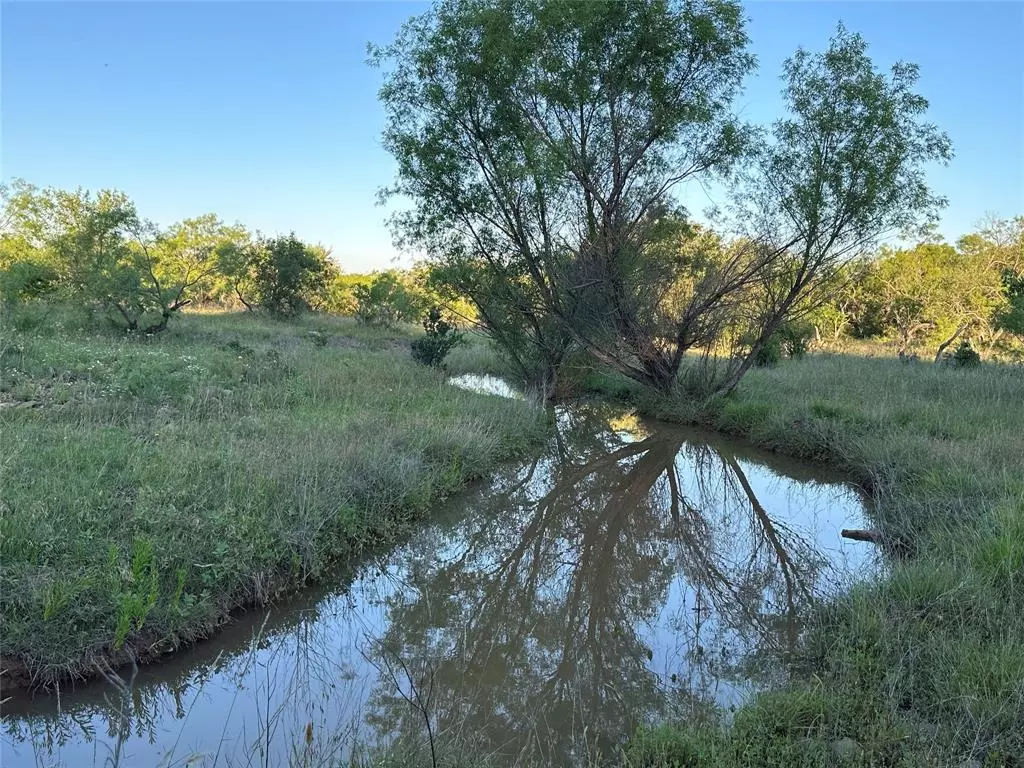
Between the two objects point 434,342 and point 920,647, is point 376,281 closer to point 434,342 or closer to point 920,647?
point 434,342

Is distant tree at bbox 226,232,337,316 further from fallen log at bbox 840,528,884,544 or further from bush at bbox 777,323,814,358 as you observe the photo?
fallen log at bbox 840,528,884,544

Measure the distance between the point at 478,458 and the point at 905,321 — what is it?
21811 mm

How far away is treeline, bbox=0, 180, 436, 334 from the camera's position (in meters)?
15.1


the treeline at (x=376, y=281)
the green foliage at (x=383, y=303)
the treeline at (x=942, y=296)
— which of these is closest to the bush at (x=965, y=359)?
the treeline at (x=376, y=281)

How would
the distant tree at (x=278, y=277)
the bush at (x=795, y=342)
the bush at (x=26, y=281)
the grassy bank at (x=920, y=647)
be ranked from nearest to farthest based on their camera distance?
1. the grassy bank at (x=920, y=647)
2. the bush at (x=26, y=281)
3. the bush at (x=795, y=342)
4. the distant tree at (x=278, y=277)

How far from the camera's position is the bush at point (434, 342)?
15953mm

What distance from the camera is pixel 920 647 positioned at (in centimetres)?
372

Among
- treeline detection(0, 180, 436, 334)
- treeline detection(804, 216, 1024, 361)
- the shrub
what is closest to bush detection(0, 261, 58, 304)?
treeline detection(0, 180, 436, 334)

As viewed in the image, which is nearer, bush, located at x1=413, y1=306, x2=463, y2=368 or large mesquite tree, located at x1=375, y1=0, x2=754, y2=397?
large mesquite tree, located at x1=375, y1=0, x2=754, y2=397

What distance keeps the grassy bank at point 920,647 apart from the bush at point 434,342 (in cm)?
1024

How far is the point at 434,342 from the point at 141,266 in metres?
7.85

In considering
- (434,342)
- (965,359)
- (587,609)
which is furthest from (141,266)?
(965,359)

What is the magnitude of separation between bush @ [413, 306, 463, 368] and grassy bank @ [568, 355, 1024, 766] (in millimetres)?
10242

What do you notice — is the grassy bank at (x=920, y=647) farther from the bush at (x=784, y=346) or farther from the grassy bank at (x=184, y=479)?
the bush at (x=784, y=346)
